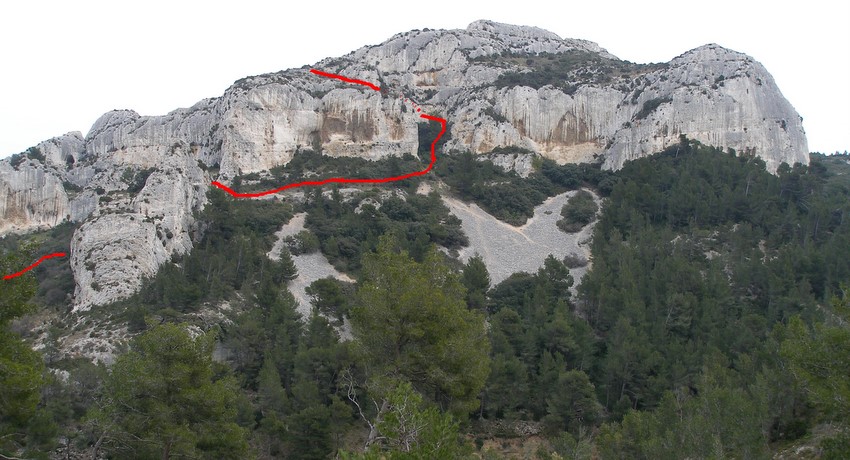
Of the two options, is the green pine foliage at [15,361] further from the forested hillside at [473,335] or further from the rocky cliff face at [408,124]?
the rocky cliff face at [408,124]

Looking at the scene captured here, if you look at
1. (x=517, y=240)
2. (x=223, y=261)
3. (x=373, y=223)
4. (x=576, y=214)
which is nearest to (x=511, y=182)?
(x=576, y=214)

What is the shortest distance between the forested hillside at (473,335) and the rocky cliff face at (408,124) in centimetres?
490

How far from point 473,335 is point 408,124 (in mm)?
67428

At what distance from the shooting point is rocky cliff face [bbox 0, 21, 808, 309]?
242 feet

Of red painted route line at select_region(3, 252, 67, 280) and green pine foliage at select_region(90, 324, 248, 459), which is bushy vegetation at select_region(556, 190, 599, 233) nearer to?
red painted route line at select_region(3, 252, 67, 280)

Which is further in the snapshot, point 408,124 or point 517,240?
point 408,124

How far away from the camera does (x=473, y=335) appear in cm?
1958

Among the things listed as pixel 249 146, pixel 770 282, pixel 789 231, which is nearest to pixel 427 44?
pixel 249 146

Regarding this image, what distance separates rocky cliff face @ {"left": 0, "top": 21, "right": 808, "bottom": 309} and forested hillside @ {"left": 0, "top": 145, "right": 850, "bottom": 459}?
490 centimetres

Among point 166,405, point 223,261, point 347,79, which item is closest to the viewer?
point 166,405

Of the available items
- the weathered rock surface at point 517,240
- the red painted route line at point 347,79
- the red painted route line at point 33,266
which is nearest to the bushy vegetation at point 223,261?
the red painted route line at point 33,266

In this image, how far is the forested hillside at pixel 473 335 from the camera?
18.1m

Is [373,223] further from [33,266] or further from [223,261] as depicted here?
[33,266]

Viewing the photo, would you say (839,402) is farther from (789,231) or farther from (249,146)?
(249,146)
